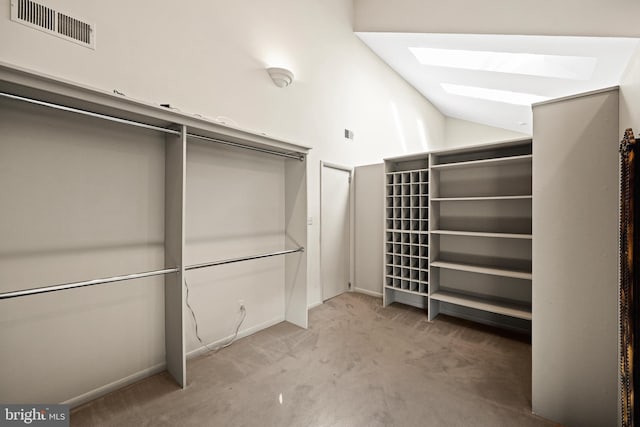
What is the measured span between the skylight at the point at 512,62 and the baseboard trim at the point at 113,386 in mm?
4984

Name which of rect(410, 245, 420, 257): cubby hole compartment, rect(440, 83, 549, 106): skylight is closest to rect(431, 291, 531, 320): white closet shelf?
rect(410, 245, 420, 257): cubby hole compartment

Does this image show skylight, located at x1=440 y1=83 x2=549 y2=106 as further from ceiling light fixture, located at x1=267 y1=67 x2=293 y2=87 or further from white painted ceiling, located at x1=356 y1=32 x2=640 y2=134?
ceiling light fixture, located at x1=267 y1=67 x2=293 y2=87

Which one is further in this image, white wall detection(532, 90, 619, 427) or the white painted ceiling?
the white painted ceiling

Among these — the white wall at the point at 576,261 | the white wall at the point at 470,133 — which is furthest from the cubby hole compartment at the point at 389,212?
the white wall at the point at 470,133

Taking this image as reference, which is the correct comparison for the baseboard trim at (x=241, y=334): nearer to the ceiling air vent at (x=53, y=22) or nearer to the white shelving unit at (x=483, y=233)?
the white shelving unit at (x=483, y=233)

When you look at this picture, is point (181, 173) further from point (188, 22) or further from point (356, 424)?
point (356, 424)

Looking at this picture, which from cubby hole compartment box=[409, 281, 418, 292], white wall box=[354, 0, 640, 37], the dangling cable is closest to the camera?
white wall box=[354, 0, 640, 37]

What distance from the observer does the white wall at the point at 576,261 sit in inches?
61.0

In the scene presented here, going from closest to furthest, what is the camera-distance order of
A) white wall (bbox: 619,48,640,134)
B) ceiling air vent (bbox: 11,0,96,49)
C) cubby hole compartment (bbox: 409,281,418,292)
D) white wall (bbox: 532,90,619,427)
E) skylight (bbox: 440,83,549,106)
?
white wall (bbox: 619,48,640,134)
white wall (bbox: 532,90,619,427)
ceiling air vent (bbox: 11,0,96,49)
cubby hole compartment (bbox: 409,281,418,292)
skylight (bbox: 440,83,549,106)

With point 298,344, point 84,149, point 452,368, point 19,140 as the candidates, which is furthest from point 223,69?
point 452,368

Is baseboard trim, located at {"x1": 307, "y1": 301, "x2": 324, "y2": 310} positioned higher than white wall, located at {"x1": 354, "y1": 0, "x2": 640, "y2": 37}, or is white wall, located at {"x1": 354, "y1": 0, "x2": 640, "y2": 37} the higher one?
white wall, located at {"x1": 354, "y1": 0, "x2": 640, "y2": 37}

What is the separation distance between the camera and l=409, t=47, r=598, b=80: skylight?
316 centimetres

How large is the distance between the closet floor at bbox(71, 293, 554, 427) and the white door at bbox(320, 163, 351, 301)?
1096 millimetres

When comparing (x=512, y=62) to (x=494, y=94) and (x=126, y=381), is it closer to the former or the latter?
(x=494, y=94)
